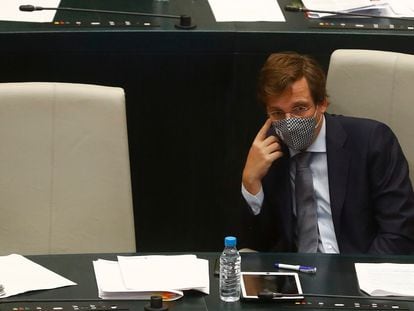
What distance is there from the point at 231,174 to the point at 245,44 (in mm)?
548

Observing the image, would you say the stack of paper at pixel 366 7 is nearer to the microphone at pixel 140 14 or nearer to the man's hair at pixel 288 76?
the microphone at pixel 140 14

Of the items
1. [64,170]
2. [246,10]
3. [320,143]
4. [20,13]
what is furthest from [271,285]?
[20,13]

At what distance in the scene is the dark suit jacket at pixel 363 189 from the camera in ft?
12.2

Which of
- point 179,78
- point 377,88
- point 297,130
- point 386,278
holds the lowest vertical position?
point 386,278

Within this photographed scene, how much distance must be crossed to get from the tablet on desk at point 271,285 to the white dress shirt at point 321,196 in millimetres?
609

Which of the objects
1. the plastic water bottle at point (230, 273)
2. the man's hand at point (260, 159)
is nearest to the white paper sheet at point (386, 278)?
the plastic water bottle at point (230, 273)

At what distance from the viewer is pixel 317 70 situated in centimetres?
377

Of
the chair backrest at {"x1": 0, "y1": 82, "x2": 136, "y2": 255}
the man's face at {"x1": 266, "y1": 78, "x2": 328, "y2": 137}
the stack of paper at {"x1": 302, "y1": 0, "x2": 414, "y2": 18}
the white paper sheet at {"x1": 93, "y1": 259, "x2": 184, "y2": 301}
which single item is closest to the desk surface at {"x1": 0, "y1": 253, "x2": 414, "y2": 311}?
the white paper sheet at {"x1": 93, "y1": 259, "x2": 184, "y2": 301}

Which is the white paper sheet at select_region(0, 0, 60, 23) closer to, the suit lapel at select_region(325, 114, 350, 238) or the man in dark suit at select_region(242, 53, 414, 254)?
the man in dark suit at select_region(242, 53, 414, 254)

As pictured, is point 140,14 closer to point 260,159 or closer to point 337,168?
point 260,159

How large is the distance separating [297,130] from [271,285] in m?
0.73

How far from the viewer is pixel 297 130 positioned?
3.69 m

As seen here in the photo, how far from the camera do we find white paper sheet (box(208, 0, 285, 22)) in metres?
4.52

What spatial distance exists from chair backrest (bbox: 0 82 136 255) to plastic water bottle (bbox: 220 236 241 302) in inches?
27.6
